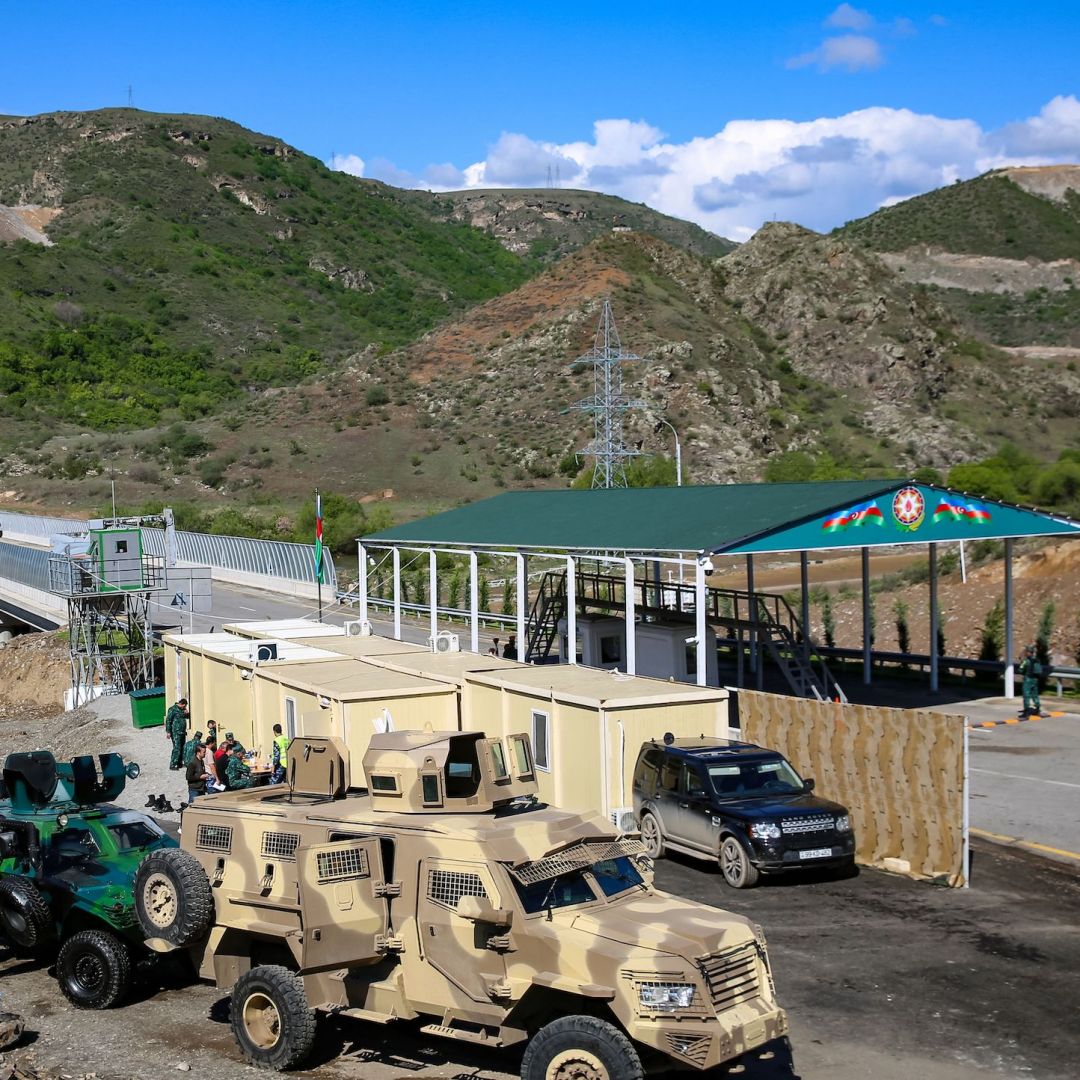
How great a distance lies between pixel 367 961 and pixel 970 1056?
4.99m

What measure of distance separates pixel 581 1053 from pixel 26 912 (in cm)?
670

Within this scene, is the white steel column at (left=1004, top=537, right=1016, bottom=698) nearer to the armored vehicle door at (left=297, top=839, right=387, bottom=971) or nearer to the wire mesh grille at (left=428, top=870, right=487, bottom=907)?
the wire mesh grille at (left=428, top=870, right=487, bottom=907)

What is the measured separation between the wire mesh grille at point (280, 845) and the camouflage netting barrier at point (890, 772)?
850 cm

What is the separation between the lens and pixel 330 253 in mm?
164625

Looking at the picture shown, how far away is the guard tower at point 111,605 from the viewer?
3709 cm

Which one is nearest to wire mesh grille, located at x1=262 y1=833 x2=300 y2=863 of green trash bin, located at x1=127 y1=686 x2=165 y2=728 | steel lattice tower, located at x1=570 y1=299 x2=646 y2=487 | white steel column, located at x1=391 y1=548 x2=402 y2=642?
green trash bin, located at x1=127 y1=686 x2=165 y2=728

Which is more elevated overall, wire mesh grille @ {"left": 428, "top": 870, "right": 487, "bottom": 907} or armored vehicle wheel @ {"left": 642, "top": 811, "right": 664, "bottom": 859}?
wire mesh grille @ {"left": 428, "top": 870, "right": 487, "bottom": 907}

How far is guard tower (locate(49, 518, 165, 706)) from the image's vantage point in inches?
1460

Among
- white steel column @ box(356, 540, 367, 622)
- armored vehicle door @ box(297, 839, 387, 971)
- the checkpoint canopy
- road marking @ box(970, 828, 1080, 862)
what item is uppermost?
the checkpoint canopy

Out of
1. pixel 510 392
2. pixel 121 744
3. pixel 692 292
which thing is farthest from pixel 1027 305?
pixel 121 744

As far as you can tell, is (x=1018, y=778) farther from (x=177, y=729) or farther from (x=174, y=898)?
(x=177, y=729)

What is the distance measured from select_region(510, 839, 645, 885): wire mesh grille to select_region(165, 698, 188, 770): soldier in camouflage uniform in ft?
54.6

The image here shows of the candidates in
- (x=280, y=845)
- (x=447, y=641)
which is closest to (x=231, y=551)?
(x=447, y=641)

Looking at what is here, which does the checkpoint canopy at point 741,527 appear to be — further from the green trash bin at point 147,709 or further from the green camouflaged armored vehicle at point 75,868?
the green camouflaged armored vehicle at point 75,868
